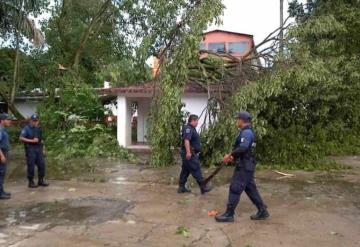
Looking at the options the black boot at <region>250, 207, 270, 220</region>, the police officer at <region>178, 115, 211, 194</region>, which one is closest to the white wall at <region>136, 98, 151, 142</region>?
the police officer at <region>178, 115, 211, 194</region>

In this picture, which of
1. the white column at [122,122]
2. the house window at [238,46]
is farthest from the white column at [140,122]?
the house window at [238,46]

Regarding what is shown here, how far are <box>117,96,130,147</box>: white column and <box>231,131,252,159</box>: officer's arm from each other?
11.7 metres

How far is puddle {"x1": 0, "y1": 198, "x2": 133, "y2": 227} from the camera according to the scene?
7.55 meters

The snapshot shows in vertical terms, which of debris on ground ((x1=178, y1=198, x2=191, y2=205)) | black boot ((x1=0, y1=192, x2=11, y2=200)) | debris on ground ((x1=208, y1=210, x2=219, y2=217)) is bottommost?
debris on ground ((x1=208, y1=210, x2=219, y2=217))

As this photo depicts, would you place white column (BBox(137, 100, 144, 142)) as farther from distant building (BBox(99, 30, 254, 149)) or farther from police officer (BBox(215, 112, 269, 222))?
police officer (BBox(215, 112, 269, 222))

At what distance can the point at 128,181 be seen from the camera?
1131 centimetres

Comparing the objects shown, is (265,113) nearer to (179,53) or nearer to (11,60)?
(179,53)

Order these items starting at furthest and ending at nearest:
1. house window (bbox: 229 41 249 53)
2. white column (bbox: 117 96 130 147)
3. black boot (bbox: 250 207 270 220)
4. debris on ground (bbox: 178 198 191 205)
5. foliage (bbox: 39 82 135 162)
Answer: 1. house window (bbox: 229 41 249 53)
2. white column (bbox: 117 96 130 147)
3. foliage (bbox: 39 82 135 162)
4. debris on ground (bbox: 178 198 191 205)
5. black boot (bbox: 250 207 270 220)

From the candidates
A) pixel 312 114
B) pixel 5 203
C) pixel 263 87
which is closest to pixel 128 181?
pixel 5 203

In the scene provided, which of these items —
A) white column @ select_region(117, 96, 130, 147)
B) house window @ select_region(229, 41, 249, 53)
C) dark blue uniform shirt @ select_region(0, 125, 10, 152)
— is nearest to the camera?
dark blue uniform shirt @ select_region(0, 125, 10, 152)

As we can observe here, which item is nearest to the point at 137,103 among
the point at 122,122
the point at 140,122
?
the point at 140,122

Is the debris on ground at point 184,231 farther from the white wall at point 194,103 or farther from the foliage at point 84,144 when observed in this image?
the white wall at point 194,103

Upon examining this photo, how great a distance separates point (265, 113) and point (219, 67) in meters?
1.77

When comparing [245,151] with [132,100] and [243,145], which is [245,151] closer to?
[243,145]
